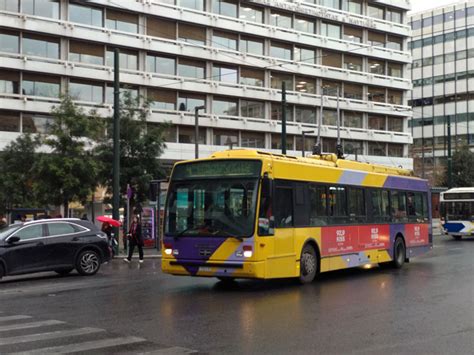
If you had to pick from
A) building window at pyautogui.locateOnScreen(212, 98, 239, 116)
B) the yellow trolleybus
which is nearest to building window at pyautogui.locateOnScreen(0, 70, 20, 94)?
building window at pyautogui.locateOnScreen(212, 98, 239, 116)

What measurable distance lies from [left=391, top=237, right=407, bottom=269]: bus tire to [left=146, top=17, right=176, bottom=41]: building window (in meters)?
34.8

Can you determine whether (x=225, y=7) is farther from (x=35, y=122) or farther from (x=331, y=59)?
(x=35, y=122)

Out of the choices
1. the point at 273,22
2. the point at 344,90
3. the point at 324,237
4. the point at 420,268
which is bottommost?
the point at 420,268

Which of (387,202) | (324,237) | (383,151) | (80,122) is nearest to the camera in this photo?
(324,237)

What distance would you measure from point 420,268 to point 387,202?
2246 mm

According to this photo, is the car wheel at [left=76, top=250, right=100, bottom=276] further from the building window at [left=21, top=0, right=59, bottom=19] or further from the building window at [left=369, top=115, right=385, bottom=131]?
the building window at [left=369, top=115, right=385, bottom=131]

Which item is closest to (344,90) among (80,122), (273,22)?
(273,22)

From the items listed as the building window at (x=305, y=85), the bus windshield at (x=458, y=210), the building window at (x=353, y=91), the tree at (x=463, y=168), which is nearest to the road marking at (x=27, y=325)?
the bus windshield at (x=458, y=210)

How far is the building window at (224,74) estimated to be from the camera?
169ft

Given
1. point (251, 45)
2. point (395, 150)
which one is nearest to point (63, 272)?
point (251, 45)

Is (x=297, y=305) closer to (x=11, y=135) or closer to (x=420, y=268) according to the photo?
(x=420, y=268)

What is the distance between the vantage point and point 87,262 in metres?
16.8

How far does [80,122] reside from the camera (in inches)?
960

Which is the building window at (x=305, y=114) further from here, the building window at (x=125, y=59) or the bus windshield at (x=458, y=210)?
the bus windshield at (x=458, y=210)
